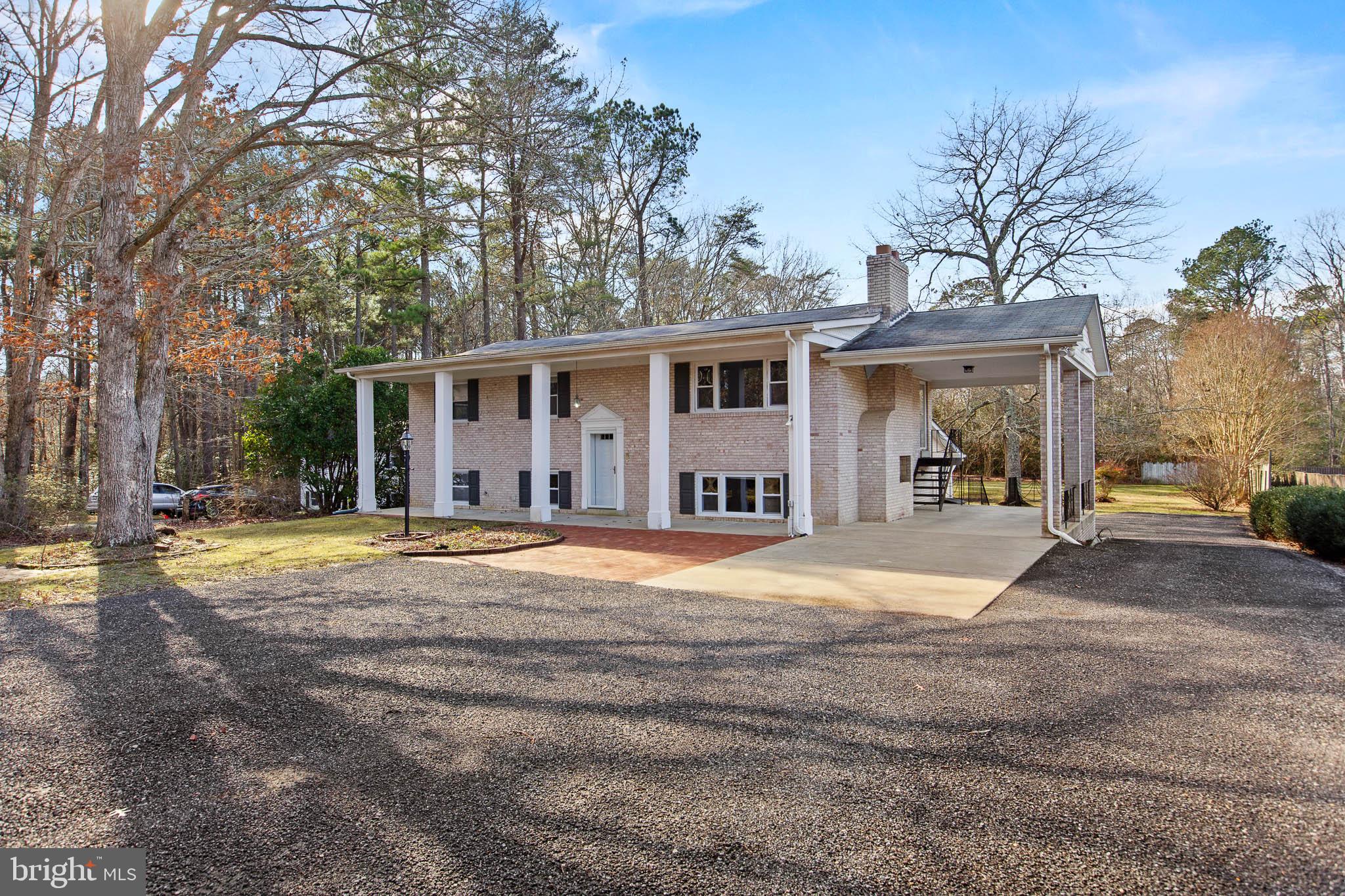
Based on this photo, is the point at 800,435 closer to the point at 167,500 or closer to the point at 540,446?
the point at 540,446

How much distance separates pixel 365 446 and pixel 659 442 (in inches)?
348

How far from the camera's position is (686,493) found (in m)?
16.0

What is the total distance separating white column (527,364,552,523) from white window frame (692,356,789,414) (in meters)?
3.21

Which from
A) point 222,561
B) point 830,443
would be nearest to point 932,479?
point 830,443

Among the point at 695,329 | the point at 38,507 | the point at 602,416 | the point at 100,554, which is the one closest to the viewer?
the point at 100,554

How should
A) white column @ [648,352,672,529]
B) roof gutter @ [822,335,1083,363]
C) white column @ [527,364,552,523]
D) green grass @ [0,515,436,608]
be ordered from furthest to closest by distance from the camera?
white column @ [527,364,552,523] → white column @ [648,352,672,529] → roof gutter @ [822,335,1083,363] → green grass @ [0,515,436,608]

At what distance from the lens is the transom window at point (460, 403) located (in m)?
19.4

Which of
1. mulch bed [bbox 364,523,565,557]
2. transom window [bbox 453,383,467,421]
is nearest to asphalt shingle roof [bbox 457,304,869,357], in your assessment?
transom window [bbox 453,383,467,421]

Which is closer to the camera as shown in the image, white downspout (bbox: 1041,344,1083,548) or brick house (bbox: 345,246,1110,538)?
white downspout (bbox: 1041,344,1083,548)

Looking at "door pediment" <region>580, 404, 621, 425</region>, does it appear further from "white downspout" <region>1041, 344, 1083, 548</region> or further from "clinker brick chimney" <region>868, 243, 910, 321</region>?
"white downspout" <region>1041, 344, 1083, 548</region>

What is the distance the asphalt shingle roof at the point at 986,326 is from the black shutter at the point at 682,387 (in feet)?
10.9

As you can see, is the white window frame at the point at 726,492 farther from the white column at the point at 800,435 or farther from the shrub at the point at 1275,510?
the shrub at the point at 1275,510

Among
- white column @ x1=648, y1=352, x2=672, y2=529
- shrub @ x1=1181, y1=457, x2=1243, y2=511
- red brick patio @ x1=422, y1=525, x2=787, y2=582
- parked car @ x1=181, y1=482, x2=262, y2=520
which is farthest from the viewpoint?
shrub @ x1=1181, y1=457, x2=1243, y2=511

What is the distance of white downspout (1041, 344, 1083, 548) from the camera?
12.3 metres
